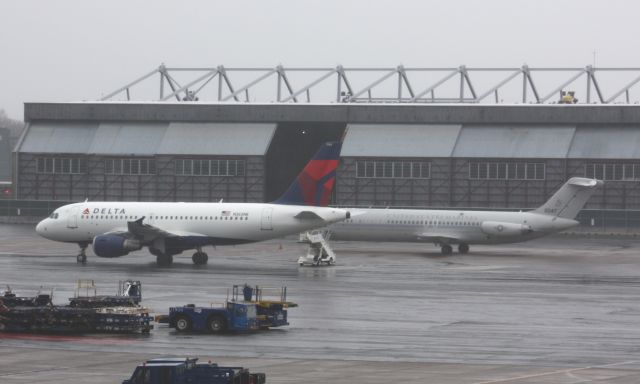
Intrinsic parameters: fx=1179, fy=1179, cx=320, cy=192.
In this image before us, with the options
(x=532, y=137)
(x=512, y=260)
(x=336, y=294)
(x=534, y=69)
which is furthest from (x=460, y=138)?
(x=336, y=294)

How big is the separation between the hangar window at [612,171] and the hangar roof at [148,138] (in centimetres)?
3052

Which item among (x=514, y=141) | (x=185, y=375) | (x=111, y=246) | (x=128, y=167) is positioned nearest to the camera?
(x=185, y=375)

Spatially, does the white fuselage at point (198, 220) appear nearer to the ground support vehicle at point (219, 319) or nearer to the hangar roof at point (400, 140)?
the ground support vehicle at point (219, 319)

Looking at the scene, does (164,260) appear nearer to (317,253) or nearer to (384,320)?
(317,253)

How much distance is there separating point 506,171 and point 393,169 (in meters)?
10.7

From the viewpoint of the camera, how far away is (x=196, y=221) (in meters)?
67.6

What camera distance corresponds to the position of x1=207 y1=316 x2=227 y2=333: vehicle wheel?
1467 inches

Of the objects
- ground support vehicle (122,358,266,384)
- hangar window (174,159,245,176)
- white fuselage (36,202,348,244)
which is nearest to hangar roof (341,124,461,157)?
hangar window (174,159,245,176)

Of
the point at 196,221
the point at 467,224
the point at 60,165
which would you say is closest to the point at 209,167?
the point at 60,165

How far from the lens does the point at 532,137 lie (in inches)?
4341

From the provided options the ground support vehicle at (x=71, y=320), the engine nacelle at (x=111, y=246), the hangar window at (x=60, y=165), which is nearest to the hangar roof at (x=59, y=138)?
the hangar window at (x=60, y=165)

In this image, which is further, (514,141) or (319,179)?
(514,141)

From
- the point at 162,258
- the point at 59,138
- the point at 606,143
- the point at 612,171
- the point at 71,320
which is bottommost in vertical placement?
the point at 71,320

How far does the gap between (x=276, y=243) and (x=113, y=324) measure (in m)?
55.6
